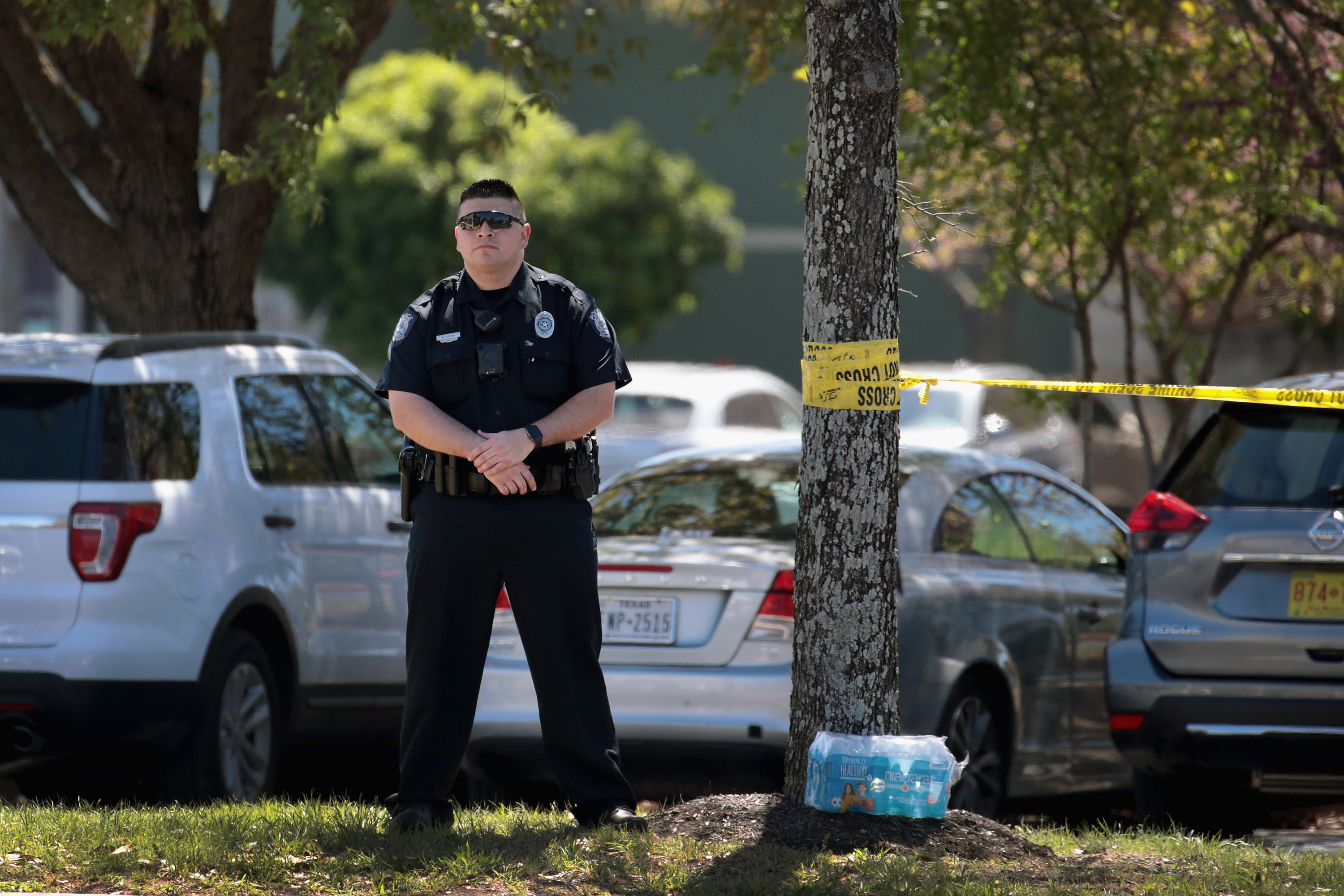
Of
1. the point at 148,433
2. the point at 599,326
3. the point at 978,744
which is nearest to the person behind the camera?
the point at 599,326

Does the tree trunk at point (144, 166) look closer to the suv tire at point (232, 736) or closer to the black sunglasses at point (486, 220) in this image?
the suv tire at point (232, 736)

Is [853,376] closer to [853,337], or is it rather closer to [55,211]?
[853,337]

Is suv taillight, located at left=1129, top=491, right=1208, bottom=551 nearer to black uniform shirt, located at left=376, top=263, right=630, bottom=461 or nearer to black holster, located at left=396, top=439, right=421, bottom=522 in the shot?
black uniform shirt, located at left=376, top=263, right=630, bottom=461

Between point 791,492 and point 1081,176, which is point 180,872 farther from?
point 1081,176

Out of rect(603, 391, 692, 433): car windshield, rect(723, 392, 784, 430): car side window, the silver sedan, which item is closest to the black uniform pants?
the silver sedan

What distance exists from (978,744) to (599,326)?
91.6 inches

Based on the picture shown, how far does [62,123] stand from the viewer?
8273 mm

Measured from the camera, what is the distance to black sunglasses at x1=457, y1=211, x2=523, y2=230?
4.62 meters

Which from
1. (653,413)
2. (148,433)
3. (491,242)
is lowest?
(148,433)

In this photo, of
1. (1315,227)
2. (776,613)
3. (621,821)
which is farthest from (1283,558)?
(1315,227)

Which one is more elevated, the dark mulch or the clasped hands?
the clasped hands

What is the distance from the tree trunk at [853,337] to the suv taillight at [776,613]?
3.07 ft

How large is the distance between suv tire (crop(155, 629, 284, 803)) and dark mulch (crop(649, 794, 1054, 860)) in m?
1.95

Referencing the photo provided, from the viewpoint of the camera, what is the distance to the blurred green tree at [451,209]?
2388cm
